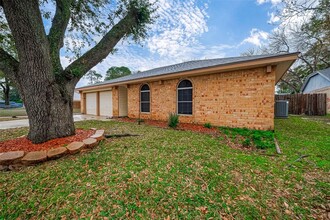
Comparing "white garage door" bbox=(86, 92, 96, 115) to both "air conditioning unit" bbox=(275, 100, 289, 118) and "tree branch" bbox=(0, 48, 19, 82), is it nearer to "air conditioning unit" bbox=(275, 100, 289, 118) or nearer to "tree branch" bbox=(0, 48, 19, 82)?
"tree branch" bbox=(0, 48, 19, 82)

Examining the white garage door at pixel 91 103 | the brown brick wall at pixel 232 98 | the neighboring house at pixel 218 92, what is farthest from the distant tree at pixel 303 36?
the white garage door at pixel 91 103

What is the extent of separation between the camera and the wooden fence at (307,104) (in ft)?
39.1

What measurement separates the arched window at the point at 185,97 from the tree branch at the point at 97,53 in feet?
12.3

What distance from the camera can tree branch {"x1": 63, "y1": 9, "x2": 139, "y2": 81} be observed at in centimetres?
415

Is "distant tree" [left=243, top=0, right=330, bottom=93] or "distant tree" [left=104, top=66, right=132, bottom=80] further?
"distant tree" [left=104, top=66, right=132, bottom=80]

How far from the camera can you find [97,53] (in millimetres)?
4531

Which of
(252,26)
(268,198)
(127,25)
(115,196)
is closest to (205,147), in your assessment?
(268,198)

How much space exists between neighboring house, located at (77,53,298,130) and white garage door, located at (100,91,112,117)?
2.49m

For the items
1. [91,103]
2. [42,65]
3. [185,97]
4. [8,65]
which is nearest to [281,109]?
[185,97]

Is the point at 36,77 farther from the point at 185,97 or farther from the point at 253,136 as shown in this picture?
the point at 253,136

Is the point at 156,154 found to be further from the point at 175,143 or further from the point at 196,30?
the point at 196,30

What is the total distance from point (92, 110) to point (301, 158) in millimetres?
14680

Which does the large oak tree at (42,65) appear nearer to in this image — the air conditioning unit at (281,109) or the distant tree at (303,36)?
the distant tree at (303,36)

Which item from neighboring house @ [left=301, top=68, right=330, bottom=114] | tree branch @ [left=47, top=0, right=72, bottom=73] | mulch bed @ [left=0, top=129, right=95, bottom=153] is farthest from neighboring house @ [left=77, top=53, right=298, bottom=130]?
neighboring house @ [left=301, top=68, right=330, bottom=114]
